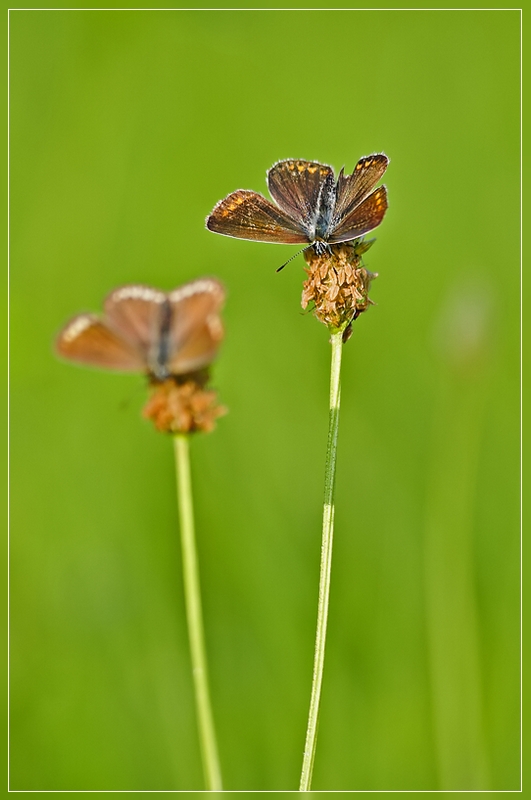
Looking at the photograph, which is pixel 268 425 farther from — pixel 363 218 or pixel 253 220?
pixel 363 218

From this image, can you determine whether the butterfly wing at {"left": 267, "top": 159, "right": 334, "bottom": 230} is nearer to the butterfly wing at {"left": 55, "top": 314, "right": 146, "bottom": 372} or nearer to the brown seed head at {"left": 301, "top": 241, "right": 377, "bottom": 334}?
the brown seed head at {"left": 301, "top": 241, "right": 377, "bottom": 334}

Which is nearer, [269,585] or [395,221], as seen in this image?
[269,585]

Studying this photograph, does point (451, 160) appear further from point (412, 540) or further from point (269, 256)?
point (412, 540)

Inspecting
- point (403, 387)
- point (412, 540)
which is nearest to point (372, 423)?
point (403, 387)

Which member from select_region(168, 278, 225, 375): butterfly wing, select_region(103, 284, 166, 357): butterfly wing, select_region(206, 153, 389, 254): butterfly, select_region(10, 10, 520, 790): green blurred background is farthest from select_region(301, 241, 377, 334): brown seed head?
select_region(10, 10, 520, 790): green blurred background

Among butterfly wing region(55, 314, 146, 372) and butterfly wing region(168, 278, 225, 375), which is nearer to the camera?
butterfly wing region(168, 278, 225, 375)
